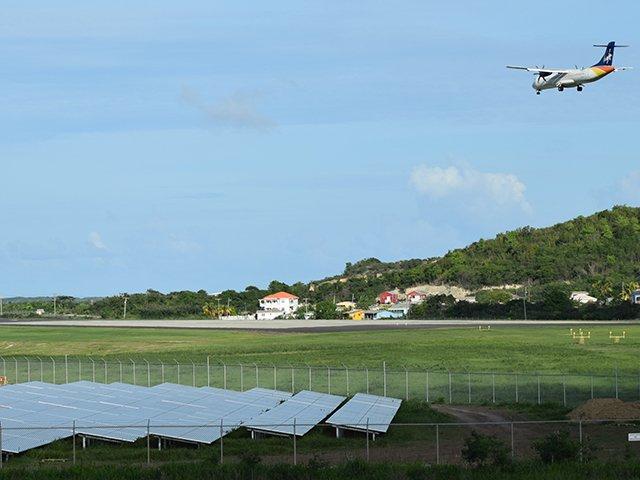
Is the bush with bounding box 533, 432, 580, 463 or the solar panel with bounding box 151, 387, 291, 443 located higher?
the solar panel with bounding box 151, 387, 291, 443

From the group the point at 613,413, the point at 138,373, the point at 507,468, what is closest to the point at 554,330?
the point at 138,373

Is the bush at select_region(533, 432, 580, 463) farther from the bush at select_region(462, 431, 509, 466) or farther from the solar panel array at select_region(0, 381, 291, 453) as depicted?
the solar panel array at select_region(0, 381, 291, 453)

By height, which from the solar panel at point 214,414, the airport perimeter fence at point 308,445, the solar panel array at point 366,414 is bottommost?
the airport perimeter fence at point 308,445

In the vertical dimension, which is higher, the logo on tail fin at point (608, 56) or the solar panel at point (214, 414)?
the logo on tail fin at point (608, 56)

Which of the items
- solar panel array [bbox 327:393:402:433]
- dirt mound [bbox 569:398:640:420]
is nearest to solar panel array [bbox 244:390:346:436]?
solar panel array [bbox 327:393:402:433]

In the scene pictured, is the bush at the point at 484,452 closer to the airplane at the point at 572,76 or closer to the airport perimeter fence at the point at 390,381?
the airport perimeter fence at the point at 390,381

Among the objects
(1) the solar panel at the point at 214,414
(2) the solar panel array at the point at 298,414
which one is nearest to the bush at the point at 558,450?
(2) the solar panel array at the point at 298,414
